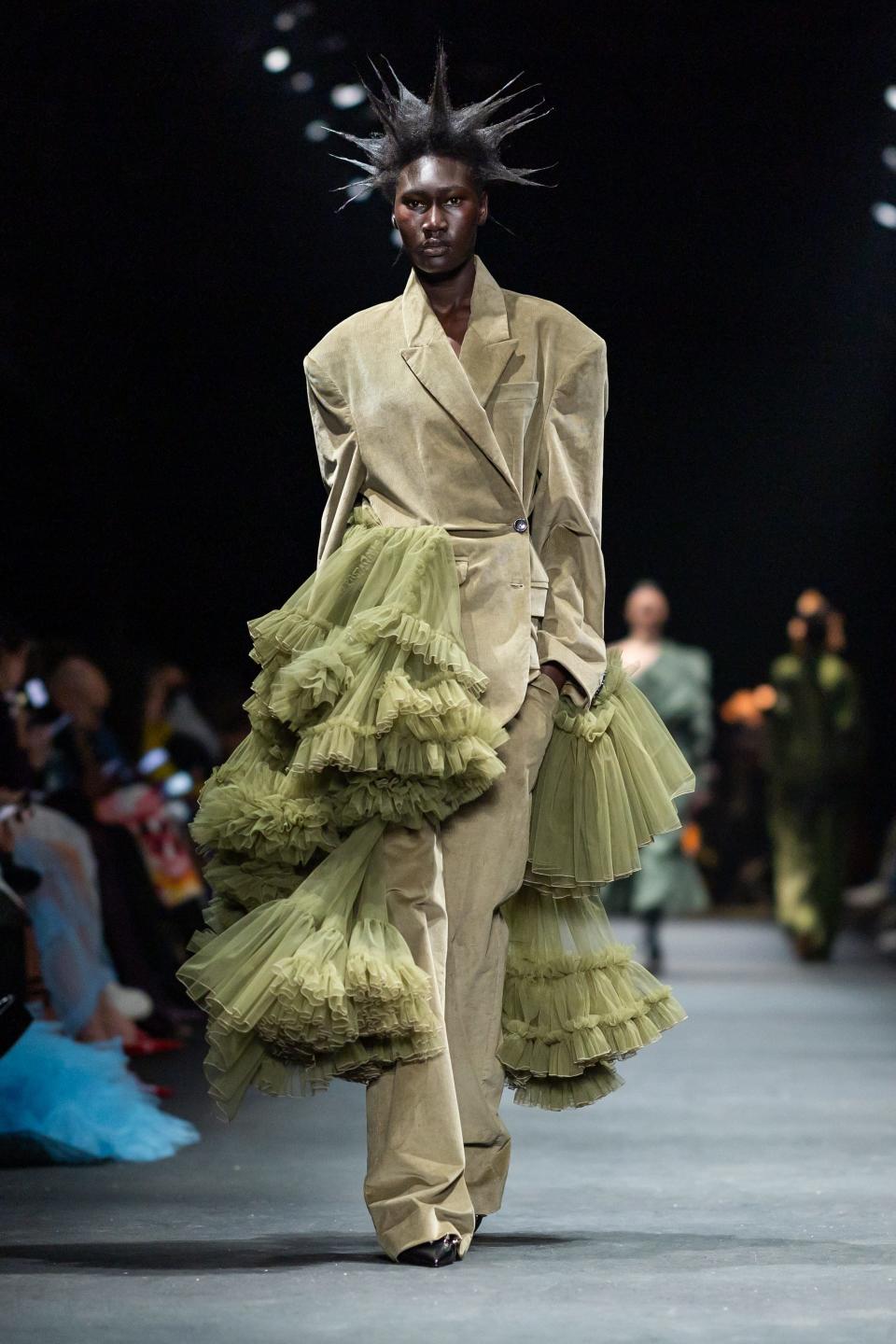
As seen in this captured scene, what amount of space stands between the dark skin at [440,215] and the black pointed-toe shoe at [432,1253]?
826 mm

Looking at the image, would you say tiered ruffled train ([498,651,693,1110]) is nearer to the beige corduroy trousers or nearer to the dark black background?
the beige corduroy trousers

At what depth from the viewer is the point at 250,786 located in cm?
330

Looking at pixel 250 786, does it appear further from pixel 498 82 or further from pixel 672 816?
pixel 498 82

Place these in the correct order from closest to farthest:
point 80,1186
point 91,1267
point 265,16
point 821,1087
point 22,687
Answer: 1. point 91,1267
2. point 80,1186
3. point 821,1087
4. point 22,687
5. point 265,16

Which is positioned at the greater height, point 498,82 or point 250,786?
point 498,82

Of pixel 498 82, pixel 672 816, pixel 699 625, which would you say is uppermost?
pixel 498 82

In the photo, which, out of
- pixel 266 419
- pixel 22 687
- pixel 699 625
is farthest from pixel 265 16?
pixel 699 625

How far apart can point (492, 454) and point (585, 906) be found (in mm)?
722

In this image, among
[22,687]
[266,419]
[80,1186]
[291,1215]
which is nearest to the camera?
[291,1215]

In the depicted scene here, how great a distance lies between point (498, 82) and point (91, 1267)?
18.0ft

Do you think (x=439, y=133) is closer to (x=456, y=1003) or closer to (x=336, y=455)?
(x=336, y=455)

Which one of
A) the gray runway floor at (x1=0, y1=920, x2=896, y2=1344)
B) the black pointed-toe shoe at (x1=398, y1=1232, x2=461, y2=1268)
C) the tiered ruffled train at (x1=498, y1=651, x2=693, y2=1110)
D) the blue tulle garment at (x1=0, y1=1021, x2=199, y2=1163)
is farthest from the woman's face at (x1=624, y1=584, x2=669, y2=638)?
the black pointed-toe shoe at (x1=398, y1=1232, x2=461, y2=1268)

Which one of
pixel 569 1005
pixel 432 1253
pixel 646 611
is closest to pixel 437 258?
pixel 569 1005

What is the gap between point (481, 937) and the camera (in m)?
3.31
